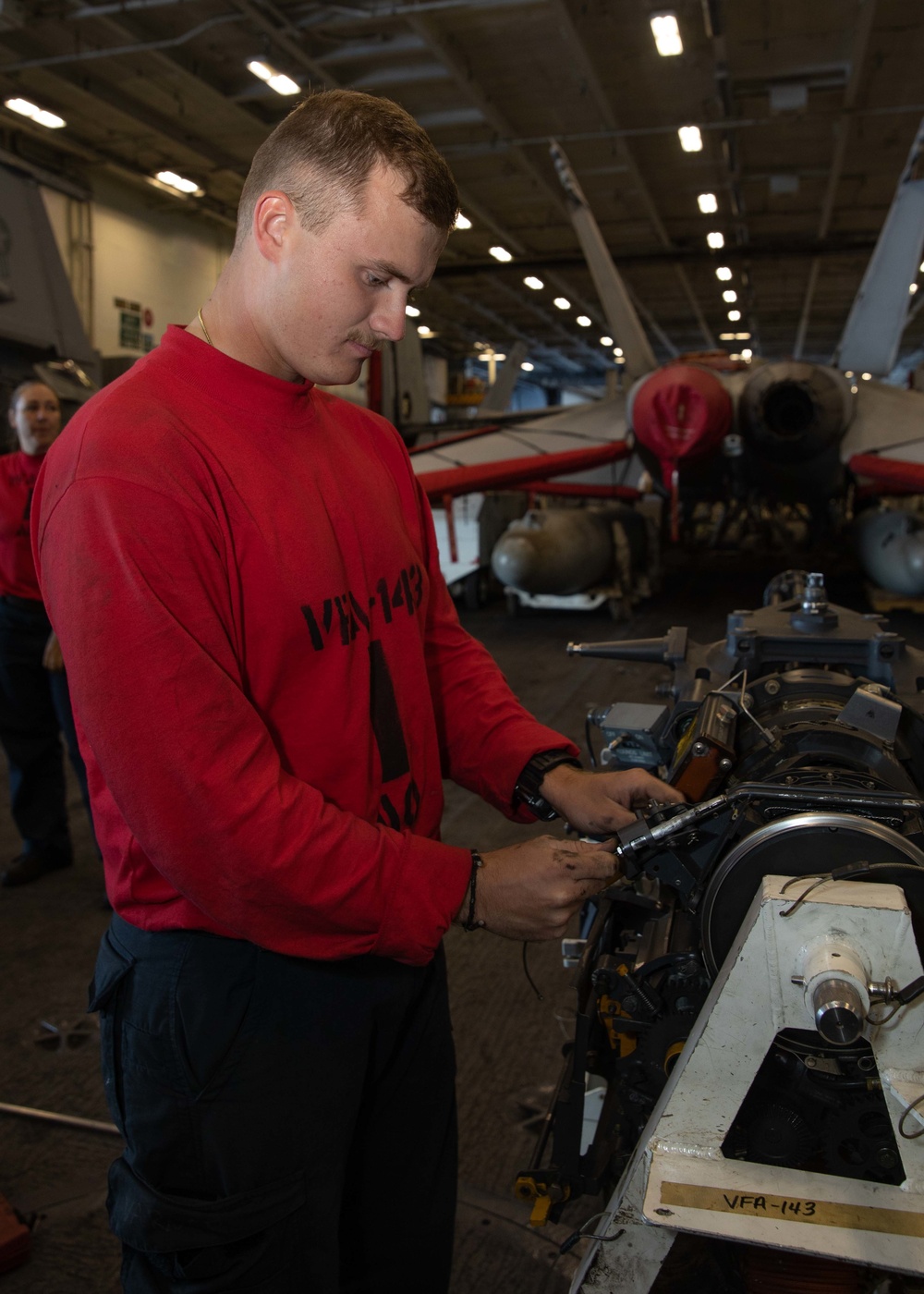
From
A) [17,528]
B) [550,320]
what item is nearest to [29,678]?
[17,528]

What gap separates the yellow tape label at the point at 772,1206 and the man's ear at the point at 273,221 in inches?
48.4

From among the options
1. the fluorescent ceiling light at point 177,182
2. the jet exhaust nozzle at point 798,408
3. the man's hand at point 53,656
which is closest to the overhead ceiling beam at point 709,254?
the fluorescent ceiling light at point 177,182

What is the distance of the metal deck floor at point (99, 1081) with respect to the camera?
1928 mm

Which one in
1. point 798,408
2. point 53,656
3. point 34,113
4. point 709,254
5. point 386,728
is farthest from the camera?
point 709,254

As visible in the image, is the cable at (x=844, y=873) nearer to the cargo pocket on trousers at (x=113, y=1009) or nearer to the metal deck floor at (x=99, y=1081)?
the cargo pocket on trousers at (x=113, y=1009)

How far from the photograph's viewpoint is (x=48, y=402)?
351 cm

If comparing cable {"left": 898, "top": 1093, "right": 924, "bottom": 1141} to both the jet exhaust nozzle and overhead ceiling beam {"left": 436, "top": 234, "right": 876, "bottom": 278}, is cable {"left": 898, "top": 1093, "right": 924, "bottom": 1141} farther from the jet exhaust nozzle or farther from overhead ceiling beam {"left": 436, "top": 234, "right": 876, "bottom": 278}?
overhead ceiling beam {"left": 436, "top": 234, "right": 876, "bottom": 278}

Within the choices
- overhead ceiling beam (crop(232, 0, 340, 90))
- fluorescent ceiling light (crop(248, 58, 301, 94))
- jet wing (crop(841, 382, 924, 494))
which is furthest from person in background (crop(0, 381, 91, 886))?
fluorescent ceiling light (crop(248, 58, 301, 94))

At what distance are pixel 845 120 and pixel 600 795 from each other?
1170 centimetres

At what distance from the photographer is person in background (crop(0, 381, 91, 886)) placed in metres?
3.51

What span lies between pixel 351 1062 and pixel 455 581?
840 cm

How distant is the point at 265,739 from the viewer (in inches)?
40.1

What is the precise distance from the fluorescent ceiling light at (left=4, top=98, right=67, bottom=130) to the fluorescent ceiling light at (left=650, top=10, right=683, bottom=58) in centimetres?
657

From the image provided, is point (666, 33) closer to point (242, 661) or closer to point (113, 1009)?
point (242, 661)
